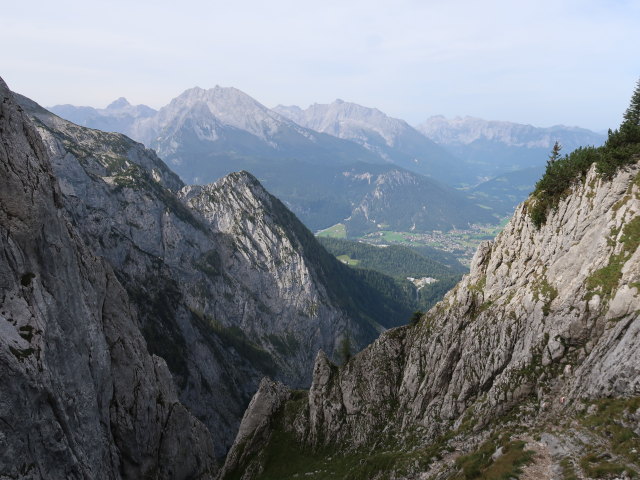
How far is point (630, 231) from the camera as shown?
39094mm

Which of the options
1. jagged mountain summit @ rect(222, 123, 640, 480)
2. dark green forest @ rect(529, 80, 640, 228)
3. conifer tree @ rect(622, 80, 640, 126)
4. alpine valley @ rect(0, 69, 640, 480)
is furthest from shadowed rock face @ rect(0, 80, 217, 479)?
conifer tree @ rect(622, 80, 640, 126)

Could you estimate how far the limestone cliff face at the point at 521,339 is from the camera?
120ft

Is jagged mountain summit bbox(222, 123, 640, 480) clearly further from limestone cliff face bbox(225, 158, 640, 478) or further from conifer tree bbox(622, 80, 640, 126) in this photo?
conifer tree bbox(622, 80, 640, 126)

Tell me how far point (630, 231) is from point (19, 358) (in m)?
59.2

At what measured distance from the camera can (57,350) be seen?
144 ft

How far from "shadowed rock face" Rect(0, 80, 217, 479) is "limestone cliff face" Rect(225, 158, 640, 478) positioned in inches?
1037

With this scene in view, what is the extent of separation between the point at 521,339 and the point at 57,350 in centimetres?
5152

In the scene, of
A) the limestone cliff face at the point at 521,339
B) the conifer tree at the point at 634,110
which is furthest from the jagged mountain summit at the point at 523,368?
the conifer tree at the point at 634,110

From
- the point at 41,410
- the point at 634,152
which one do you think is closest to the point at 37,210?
the point at 41,410

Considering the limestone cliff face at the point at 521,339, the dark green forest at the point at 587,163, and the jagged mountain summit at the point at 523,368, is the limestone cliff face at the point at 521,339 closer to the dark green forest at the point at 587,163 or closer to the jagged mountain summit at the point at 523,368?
the jagged mountain summit at the point at 523,368

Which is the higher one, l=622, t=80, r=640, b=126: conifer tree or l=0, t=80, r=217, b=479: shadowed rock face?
l=622, t=80, r=640, b=126: conifer tree

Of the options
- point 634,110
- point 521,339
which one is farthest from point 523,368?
point 634,110

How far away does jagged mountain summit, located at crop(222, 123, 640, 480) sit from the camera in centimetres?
3141

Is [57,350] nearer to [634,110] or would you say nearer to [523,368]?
[523,368]
